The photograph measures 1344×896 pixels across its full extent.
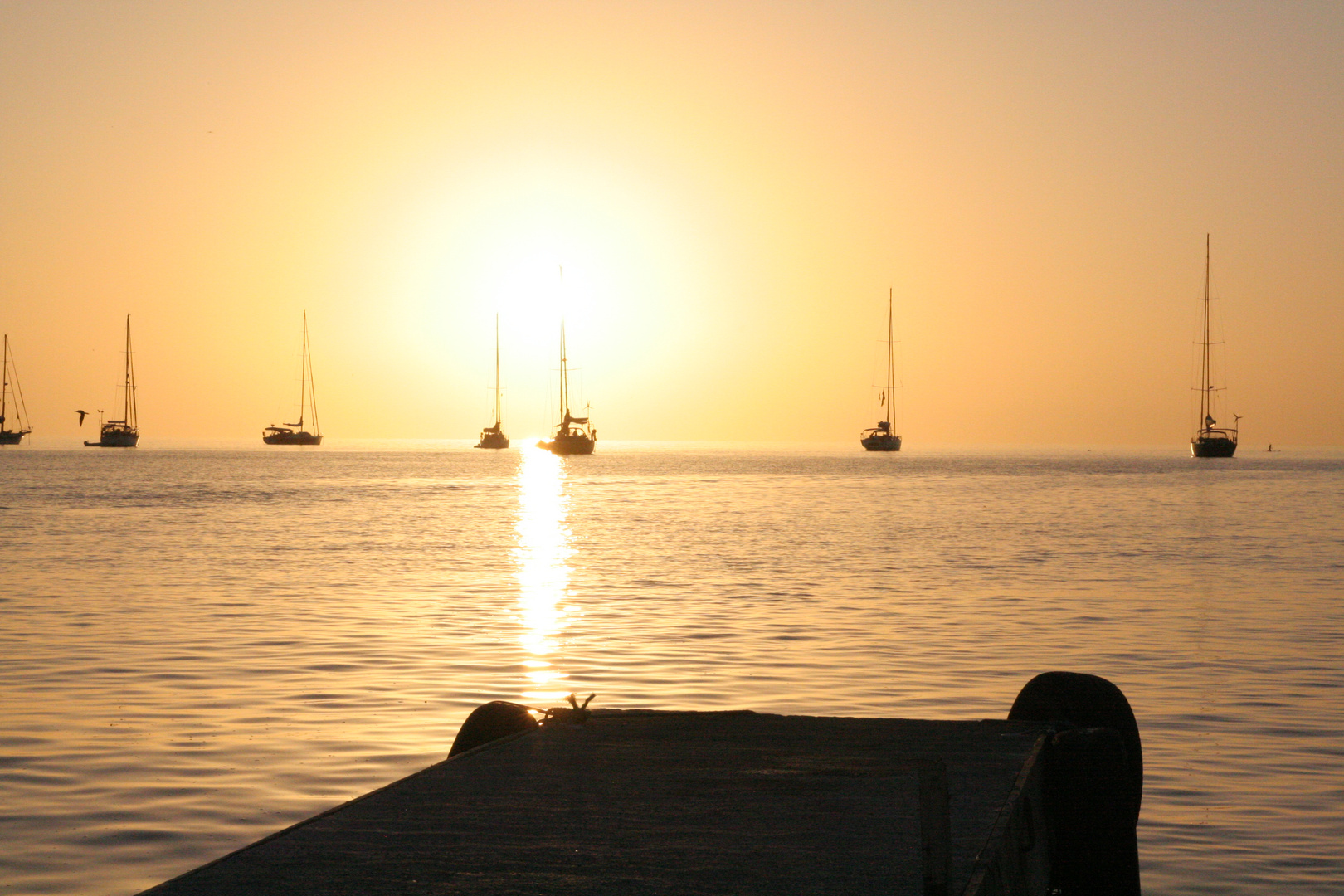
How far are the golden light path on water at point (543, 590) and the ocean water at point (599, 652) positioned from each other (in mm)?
125

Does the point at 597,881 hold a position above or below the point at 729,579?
above

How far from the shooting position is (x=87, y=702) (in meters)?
15.2

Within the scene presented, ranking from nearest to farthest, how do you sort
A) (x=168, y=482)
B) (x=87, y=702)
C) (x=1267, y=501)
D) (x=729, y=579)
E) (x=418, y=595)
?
(x=87, y=702) → (x=418, y=595) → (x=729, y=579) → (x=1267, y=501) → (x=168, y=482)

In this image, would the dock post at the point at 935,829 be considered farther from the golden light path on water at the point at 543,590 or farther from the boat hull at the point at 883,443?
the boat hull at the point at 883,443

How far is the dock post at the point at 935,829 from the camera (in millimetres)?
5637

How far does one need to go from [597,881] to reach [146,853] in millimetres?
4889

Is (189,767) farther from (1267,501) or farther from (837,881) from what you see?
(1267,501)

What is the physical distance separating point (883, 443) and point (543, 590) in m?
163

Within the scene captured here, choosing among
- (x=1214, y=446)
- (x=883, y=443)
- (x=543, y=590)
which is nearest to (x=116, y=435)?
(x=883, y=443)

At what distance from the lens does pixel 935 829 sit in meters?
5.79

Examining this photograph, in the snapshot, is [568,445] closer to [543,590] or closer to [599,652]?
[543,590]

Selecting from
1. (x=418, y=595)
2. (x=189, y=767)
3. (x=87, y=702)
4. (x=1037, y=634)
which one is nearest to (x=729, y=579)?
(x=418, y=595)

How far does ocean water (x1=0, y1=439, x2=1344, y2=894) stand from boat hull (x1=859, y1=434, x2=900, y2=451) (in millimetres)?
136603

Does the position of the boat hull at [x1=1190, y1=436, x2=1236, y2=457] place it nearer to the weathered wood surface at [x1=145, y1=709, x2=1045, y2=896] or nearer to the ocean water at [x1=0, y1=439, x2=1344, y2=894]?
the ocean water at [x1=0, y1=439, x2=1344, y2=894]
